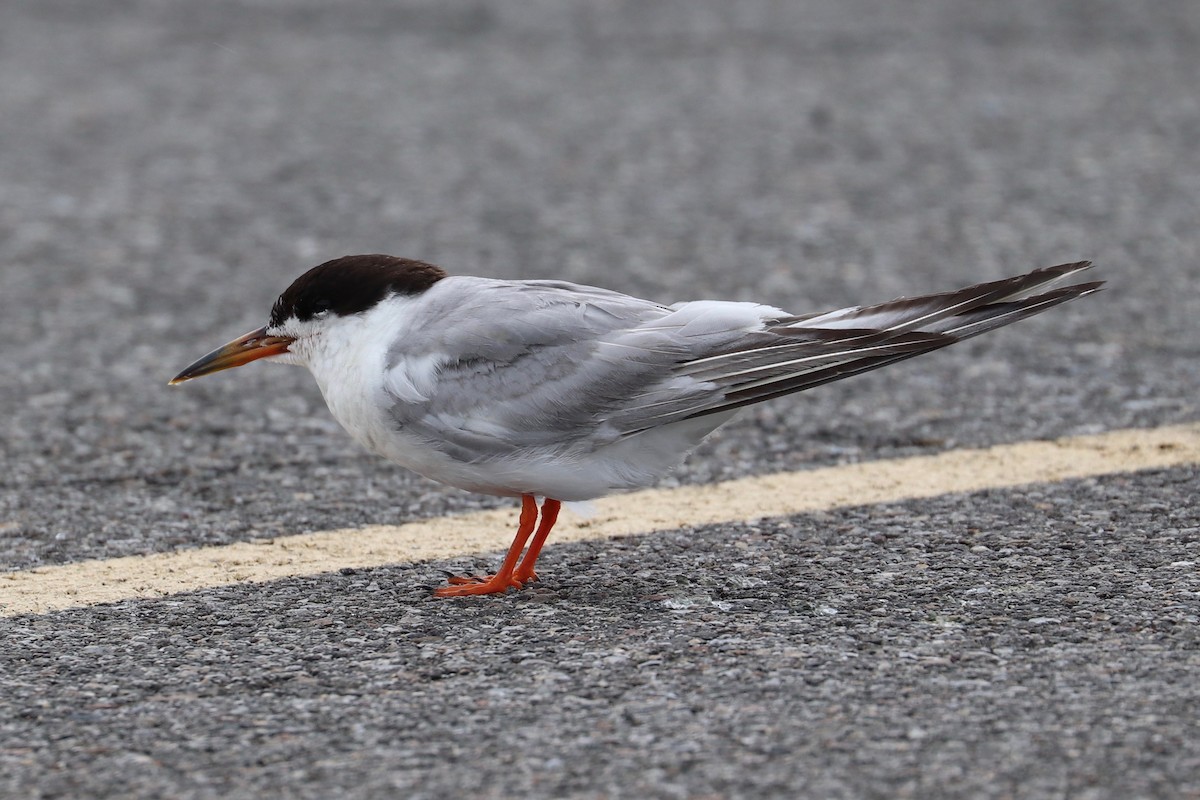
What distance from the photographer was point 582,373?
3.96m

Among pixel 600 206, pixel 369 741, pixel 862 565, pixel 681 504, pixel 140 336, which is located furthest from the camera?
pixel 600 206

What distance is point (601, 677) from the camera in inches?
132

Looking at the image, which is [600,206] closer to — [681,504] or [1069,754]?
[681,504]

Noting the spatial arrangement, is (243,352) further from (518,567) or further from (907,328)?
(907,328)

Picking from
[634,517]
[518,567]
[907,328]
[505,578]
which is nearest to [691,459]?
[634,517]

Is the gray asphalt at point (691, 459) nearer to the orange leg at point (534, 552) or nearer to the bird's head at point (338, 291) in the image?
the orange leg at point (534, 552)

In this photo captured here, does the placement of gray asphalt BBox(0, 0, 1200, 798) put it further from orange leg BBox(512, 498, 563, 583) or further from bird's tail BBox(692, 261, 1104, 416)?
bird's tail BBox(692, 261, 1104, 416)

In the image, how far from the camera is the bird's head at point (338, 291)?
4.20m

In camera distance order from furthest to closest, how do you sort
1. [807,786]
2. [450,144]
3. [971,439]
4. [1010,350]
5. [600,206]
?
[450,144] < [600,206] < [1010,350] < [971,439] < [807,786]

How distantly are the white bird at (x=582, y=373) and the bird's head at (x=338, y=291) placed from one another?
10 centimetres

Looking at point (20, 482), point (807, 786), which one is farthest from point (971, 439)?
point (20, 482)

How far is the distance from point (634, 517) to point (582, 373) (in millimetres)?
787

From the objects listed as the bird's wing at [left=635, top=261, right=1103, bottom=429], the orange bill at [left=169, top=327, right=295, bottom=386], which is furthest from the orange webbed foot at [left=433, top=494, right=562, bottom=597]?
the orange bill at [left=169, top=327, right=295, bottom=386]

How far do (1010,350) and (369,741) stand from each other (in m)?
3.84
